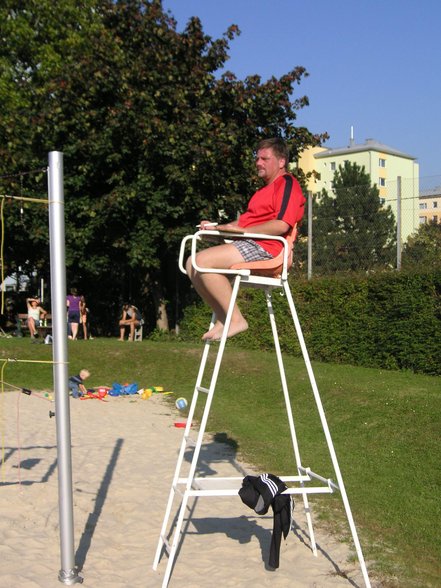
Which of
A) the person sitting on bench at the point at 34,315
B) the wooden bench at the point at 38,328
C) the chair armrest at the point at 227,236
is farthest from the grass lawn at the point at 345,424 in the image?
the chair armrest at the point at 227,236

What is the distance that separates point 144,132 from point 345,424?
11.8 meters

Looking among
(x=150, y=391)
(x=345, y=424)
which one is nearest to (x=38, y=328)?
(x=150, y=391)

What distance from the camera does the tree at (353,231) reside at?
15820mm

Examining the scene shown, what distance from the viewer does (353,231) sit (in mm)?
15992

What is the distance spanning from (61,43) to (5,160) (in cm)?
841

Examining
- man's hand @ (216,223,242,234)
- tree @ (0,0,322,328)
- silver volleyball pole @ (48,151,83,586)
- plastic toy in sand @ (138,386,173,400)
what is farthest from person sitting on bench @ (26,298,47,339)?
man's hand @ (216,223,242,234)

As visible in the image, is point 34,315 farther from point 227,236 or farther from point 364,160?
point 364,160

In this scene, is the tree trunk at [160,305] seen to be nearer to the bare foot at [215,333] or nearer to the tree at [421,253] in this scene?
the tree at [421,253]

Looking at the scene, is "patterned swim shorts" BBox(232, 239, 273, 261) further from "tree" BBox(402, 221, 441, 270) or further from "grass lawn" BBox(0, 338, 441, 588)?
"tree" BBox(402, 221, 441, 270)

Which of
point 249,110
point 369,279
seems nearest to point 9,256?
point 249,110

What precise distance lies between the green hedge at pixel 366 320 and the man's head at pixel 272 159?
10520mm

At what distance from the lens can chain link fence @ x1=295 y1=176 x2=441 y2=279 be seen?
50.8 feet

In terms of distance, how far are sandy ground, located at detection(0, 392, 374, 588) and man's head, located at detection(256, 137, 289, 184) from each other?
8.78ft

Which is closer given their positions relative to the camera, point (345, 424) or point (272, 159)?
point (272, 159)
